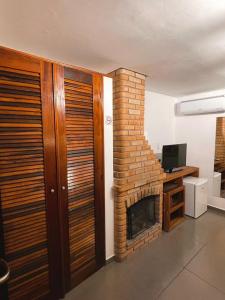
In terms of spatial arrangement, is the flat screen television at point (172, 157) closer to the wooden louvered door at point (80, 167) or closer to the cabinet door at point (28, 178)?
the wooden louvered door at point (80, 167)

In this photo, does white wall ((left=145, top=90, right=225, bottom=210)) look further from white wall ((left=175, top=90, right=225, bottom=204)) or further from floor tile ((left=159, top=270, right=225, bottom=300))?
floor tile ((left=159, top=270, right=225, bottom=300))

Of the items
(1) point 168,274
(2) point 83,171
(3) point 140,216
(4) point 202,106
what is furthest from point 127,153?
(4) point 202,106

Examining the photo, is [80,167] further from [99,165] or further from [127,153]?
[127,153]

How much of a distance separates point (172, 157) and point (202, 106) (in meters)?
1.21

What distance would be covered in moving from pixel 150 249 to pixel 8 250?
1758mm

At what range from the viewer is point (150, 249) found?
2.35 m

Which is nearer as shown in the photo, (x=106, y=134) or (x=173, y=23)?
(x=173, y=23)

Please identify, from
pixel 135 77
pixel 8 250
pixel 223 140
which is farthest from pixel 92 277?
pixel 223 140

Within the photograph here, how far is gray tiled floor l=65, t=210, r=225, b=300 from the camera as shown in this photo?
1.68 m

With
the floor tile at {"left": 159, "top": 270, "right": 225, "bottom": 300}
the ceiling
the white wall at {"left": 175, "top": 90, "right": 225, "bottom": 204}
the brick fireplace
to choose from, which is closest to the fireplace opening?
the brick fireplace

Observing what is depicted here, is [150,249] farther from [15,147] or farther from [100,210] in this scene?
[15,147]

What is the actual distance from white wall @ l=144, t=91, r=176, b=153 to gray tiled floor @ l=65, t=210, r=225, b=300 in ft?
5.82

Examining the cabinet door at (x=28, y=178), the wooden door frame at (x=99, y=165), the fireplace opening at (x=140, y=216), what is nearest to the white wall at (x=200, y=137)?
the fireplace opening at (x=140, y=216)

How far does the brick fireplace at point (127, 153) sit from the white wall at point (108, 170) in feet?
0.20
